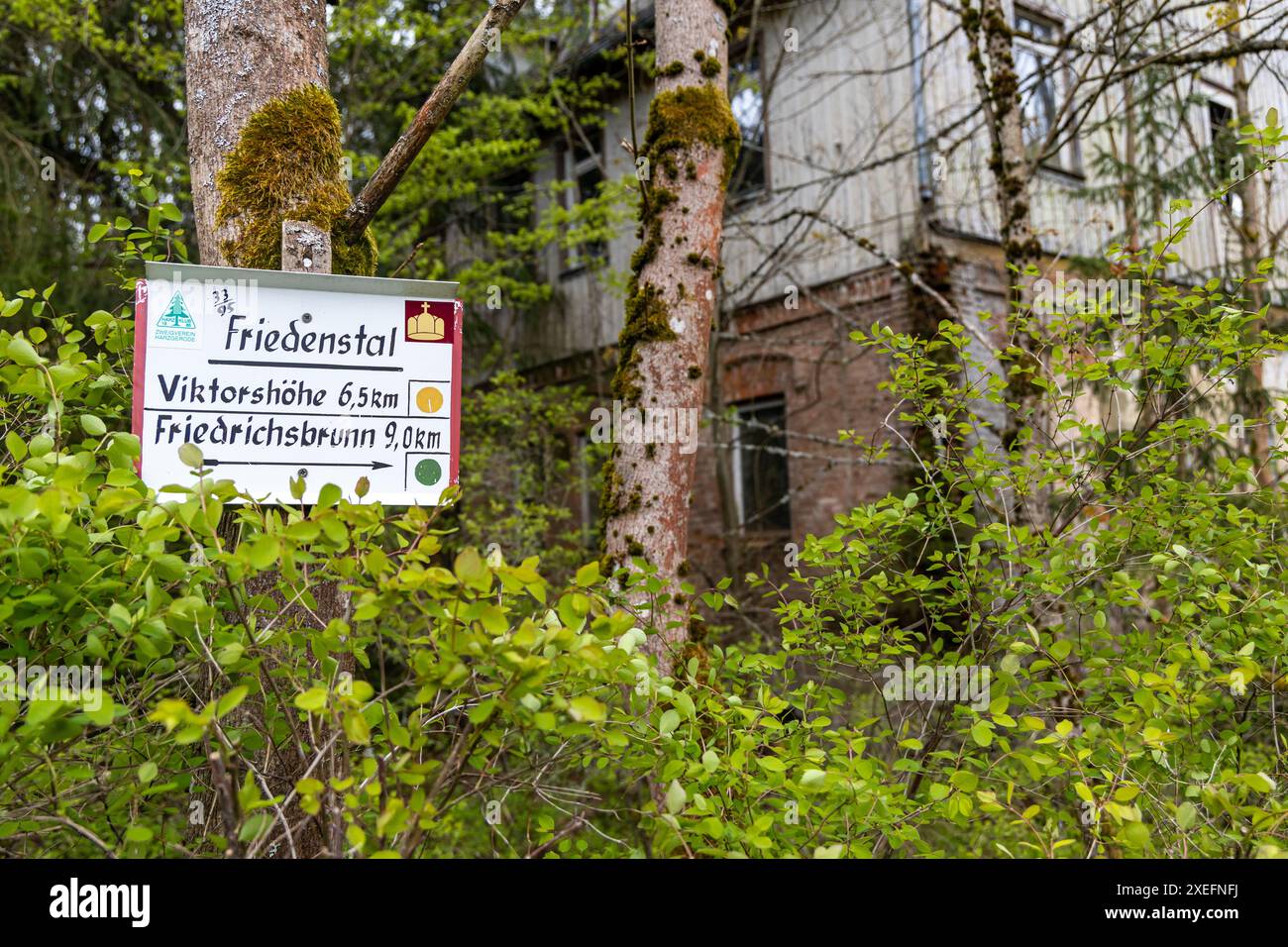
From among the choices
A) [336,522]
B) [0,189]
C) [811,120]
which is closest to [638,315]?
[336,522]

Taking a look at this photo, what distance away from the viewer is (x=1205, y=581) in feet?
9.21

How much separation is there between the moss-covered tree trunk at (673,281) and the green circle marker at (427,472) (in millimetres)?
1365

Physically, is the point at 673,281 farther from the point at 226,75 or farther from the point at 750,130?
the point at 750,130

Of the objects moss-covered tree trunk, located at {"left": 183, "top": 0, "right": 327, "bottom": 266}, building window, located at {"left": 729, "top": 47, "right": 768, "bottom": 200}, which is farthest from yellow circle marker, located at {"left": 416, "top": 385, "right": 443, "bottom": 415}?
building window, located at {"left": 729, "top": 47, "right": 768, "bottom": 200}

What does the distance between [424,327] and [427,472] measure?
372mm

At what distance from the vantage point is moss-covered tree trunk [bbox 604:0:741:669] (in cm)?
398

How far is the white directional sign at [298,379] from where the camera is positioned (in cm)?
241

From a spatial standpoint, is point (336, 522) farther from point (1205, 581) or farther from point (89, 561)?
point (1205, 581)

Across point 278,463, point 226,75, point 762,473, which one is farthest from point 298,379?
point 762,473

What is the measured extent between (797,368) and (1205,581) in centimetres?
821

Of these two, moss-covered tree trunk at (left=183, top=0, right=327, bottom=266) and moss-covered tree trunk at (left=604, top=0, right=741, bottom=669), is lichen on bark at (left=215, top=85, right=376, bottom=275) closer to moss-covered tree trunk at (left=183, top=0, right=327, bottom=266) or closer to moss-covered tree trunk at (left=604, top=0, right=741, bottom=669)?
moss-covered tree trunk at (left=183, top=0, right=327, bottom=266)

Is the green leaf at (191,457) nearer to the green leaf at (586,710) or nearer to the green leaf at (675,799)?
the green leaf at (586,710)

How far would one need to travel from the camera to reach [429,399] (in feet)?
8.68

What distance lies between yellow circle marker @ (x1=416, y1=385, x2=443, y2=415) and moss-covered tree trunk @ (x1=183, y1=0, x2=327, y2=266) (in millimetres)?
716
